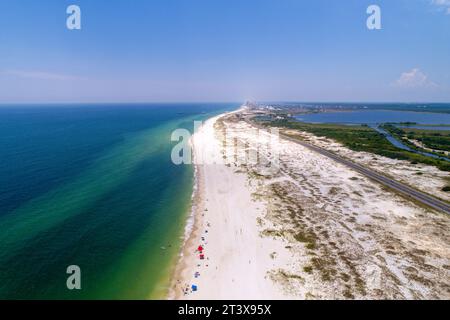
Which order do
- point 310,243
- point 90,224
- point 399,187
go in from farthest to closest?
point 399,187 → point 90,224 → point 310,243

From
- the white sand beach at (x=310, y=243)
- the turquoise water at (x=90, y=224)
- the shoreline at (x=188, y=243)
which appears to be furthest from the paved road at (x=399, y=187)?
the turquoise water at (x=90, y=224)

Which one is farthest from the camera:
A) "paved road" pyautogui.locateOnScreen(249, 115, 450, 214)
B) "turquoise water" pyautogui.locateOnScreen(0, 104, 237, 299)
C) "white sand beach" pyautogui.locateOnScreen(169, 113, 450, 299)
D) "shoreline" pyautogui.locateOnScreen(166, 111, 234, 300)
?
"paved road" pyautogui.locateOnScreen(249, 115, 450, 214)

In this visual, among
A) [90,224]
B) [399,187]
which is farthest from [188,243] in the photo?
[399,187]

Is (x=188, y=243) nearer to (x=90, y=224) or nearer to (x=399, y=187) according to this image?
(x=90, y=224)

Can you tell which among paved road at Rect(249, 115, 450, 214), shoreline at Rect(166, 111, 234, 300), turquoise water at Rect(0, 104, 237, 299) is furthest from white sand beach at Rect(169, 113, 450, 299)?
turquoise water at Rect(0, 104, 237, 299)

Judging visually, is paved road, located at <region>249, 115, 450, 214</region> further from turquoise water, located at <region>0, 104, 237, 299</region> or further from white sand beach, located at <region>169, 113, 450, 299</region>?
turquoise water, located at <region>0, 104, 237, 299</region>

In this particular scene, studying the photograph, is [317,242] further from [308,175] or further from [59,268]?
[59,268]

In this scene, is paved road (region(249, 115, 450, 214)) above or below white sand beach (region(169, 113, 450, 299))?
above
